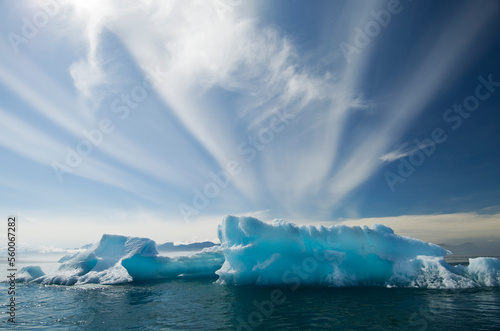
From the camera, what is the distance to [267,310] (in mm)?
13492

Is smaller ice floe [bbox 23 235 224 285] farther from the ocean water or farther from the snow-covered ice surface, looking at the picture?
the ocean water

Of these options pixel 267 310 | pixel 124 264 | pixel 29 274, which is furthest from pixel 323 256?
pixel 29 274

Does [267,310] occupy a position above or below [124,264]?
below

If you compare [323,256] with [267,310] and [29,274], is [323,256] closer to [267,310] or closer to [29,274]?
[267,310]

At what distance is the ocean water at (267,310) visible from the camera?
36.2 feet

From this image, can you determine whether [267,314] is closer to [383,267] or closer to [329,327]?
[329,327]

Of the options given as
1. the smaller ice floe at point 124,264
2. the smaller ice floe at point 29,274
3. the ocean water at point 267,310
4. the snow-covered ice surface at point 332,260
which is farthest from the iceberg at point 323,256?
the smaller ice floe at point 29,274

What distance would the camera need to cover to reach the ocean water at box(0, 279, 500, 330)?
1103cm

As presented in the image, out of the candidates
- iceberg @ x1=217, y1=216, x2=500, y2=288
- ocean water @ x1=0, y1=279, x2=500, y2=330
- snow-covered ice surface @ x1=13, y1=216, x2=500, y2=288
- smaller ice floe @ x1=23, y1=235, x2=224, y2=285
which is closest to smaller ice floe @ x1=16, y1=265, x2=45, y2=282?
smaller ice floe @ x1=23, y1=235, x2=224, y2=285

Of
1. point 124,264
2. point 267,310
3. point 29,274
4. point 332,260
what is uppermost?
point 124,264

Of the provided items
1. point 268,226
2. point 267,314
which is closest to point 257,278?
point 268,226

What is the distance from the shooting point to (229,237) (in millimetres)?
23281

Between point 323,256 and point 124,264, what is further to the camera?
point 124,264

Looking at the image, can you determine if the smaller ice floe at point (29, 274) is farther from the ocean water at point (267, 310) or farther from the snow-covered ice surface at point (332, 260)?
the ocean water at point (267, 310)
